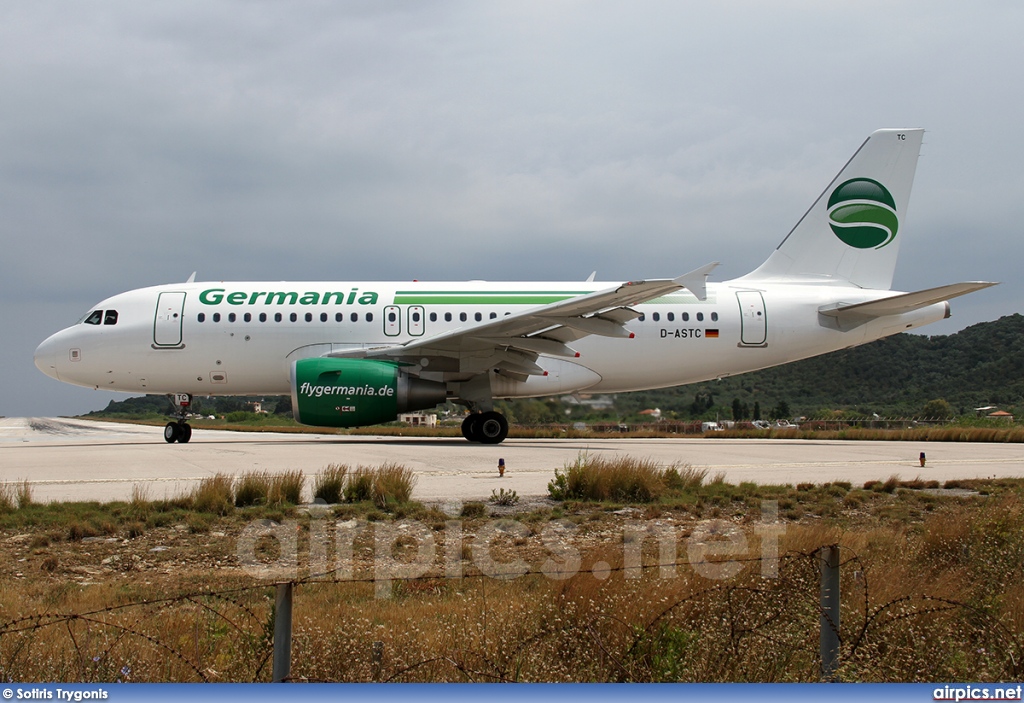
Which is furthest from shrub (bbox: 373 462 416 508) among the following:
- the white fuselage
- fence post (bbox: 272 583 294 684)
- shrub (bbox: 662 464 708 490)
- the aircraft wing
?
the white fuselage

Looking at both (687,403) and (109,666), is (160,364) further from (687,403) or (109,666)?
(109,666)

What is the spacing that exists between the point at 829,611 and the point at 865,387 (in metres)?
30.0

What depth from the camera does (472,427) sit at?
2103 cm

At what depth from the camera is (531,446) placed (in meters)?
20.5

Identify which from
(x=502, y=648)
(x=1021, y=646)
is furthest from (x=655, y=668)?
(x=1021, y=646)

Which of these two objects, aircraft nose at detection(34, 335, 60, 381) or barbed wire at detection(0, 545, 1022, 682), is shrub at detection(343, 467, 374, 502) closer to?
barbed wire at detection(0, 545, 1022, 682)

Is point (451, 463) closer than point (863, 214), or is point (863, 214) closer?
point (451, 463)

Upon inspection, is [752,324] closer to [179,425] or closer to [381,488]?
[381,488]

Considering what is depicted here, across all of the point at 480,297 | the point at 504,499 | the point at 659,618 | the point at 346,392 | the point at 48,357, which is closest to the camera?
the point at 659,618

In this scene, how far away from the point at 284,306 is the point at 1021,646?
1915cm

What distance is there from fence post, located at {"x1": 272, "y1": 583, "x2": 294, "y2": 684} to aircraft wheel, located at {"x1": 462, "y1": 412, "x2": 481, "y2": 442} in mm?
17309

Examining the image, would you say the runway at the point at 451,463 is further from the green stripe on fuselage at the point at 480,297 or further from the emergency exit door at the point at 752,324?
the green stripe on fuselage at the point at 480,297

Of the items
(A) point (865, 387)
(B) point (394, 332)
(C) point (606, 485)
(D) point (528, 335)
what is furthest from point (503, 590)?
(A) point (865, 387)

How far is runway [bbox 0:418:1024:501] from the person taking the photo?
39.7 feet
